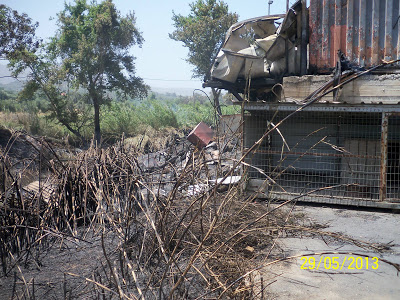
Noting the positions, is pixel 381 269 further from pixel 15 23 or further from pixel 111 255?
pixel 15 23

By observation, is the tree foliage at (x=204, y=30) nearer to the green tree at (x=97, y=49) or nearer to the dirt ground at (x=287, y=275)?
the green tree at (x=97, y=49)

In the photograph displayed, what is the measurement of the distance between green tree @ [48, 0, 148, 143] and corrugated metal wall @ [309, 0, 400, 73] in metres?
15.0

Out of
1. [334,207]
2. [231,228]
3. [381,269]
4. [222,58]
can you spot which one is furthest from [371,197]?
[222,58]

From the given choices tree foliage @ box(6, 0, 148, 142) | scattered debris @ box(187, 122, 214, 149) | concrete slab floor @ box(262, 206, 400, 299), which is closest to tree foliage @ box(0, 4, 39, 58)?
tree foliage @ box(6, 0, 148, 142)

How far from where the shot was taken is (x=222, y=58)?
904 cm

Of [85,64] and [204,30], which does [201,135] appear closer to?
[85,64]

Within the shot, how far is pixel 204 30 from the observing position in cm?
2550

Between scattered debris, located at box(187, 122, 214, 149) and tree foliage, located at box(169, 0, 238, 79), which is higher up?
tree foliage, located at box(169, 0, 238, 79)

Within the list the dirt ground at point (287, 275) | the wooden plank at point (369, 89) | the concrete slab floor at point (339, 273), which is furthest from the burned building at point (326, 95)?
the dirt ground at point (287, 275)

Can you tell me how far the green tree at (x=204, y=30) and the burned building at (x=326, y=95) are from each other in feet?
54.1

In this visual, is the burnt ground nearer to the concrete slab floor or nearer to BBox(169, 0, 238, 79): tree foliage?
the concrete slab floor
